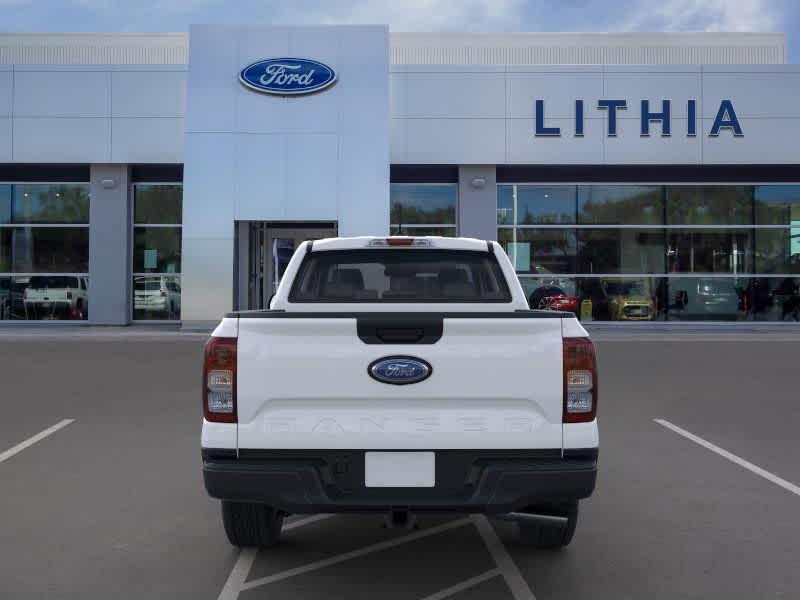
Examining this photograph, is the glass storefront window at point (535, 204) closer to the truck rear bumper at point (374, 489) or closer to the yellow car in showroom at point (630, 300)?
the yellow car in showroom at point (630, 300)

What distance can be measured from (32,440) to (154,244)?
1856cm

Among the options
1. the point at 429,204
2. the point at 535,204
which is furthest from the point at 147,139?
the point at 535,204

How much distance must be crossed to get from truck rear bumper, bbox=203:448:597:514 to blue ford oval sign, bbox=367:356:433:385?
1.18 ft

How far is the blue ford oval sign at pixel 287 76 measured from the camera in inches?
944

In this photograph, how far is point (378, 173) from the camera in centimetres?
2389

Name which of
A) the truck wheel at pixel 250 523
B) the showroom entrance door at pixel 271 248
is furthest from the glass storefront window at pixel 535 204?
the truck wheel at pixel 250 523

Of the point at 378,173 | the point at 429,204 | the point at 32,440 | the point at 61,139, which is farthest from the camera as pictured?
the point at 429,204

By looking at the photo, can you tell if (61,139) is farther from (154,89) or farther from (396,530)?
(396,530)

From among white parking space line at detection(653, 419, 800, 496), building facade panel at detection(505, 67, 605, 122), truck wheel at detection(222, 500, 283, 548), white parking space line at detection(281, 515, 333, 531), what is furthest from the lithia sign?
truck wheel at detection(222, 500, 283, 548)

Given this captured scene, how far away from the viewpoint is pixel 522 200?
2630cm

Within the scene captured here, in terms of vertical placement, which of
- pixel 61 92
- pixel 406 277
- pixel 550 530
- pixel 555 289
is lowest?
pixel 550 530

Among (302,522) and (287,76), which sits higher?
(287,76)

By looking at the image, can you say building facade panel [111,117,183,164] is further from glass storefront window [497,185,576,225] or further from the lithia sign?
the lithia sign

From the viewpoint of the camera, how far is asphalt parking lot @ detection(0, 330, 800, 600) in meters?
4.42
